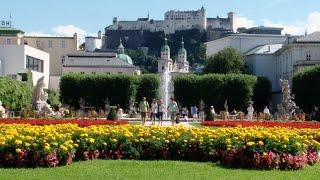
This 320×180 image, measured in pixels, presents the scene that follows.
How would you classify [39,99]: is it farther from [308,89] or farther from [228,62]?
[228,62]

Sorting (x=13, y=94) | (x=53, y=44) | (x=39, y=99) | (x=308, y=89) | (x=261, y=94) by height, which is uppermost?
(x=53, y=44)

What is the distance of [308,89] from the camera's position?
5869 cm

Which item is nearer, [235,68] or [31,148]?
[31,148]

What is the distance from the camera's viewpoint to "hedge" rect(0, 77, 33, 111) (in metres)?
54.1

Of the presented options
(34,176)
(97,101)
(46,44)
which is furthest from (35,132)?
(46,44)

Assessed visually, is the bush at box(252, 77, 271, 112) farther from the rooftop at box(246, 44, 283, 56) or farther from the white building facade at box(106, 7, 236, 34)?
the white building facade at box(106, 7, 236, 34)

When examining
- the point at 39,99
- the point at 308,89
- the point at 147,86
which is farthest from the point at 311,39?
the point at 39,99

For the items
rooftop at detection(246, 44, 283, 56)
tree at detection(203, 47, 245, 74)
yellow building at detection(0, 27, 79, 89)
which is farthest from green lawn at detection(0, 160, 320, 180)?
yellow building at detection(0, 27, 79, 89)

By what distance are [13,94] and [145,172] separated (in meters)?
44.6

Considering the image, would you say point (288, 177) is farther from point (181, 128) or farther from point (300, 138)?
point (181, 128)

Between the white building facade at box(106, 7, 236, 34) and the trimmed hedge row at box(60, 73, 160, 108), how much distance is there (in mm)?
118190

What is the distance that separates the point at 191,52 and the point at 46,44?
7078cm

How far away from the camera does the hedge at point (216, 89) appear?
6431 centimetres

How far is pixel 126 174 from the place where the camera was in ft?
42.7
